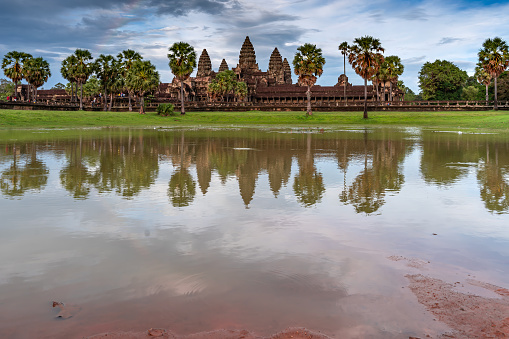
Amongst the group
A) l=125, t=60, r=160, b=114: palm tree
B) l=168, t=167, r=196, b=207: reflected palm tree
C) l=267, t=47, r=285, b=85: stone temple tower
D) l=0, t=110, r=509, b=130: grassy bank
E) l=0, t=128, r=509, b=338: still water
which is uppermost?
l=267, t=47, r=285, b=85: stone temple tower

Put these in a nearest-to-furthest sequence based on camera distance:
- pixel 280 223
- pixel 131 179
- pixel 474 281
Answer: pixel 474 281, pixel 280 223, pixel 131 179

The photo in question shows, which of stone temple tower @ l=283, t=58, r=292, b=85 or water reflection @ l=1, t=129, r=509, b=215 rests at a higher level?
stone temple tower @ l=283, t=58, r=292, b=85

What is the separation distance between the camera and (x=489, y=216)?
9.17 m

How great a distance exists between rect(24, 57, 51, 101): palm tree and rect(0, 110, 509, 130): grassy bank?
1057 inches

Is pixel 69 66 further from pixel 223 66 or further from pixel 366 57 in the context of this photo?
pixel 223 66

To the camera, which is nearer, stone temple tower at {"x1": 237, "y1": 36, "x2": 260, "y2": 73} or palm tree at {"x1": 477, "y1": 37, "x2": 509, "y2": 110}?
palm tree at {"x1": 477, "y1": 37, "x2": 509, "y2": 110}

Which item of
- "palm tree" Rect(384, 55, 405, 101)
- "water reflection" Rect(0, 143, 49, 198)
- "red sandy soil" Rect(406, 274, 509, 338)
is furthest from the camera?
"palm tree" Rect(384, 55, 405, 101)

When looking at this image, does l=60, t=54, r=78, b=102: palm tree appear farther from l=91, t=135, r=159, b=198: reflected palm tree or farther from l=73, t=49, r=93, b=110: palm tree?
l=91, t=135, r=159, b=198: reflected palm tree

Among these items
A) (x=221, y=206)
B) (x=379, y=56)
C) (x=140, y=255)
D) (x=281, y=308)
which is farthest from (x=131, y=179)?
(x=379, y=56)

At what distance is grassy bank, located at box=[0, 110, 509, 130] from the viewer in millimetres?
54456

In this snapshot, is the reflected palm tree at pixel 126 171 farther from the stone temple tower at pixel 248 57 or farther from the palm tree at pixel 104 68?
the stone temple tower at pixel 248 57

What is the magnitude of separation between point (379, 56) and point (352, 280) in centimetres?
6776

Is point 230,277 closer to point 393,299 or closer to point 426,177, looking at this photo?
point 393,299

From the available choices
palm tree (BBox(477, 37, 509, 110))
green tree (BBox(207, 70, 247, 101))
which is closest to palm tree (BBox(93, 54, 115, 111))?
green tree (BBox(207, 70, 247, 101))
